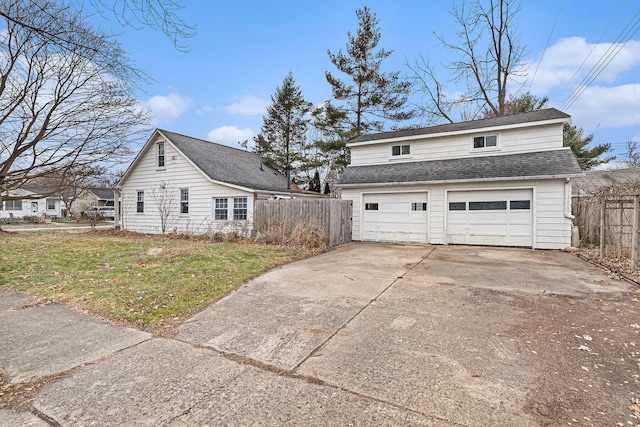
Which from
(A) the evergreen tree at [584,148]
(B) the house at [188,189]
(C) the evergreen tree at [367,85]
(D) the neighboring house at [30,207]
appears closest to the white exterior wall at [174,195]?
(B) the house at [188,189]

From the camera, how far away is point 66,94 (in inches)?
489

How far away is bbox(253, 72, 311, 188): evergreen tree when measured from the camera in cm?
2331

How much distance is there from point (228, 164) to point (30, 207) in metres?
34.1

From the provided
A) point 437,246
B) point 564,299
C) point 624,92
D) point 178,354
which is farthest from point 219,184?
point 624,92

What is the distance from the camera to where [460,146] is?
42.5ft

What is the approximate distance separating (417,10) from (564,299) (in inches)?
384

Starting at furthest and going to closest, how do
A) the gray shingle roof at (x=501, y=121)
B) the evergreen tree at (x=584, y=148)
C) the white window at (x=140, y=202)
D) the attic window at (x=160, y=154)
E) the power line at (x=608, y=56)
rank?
the evergreen tree at (x=584, y=148) → the white window at (x=140, y=202) → the attic window at (x=160, y=154) → the gray shingle roof at (x=501, y=121) → the power line at (x=608, y=56)

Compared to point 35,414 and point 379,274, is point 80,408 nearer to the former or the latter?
point 35,414

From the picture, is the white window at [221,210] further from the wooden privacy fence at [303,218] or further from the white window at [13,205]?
the white window at [13,205]

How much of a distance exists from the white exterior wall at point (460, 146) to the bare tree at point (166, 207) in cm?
932

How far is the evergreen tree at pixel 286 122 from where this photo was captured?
918 inches

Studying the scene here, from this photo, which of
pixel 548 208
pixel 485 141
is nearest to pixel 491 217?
pixel 548 208

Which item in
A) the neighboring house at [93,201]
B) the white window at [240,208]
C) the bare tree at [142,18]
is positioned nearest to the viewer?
the bare tree at [142,18]

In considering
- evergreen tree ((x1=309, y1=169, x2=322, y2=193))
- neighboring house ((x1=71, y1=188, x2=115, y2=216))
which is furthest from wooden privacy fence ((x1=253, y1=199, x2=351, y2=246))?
neighboring house ((x1=71, y1=188, x2=115, y2=216))
